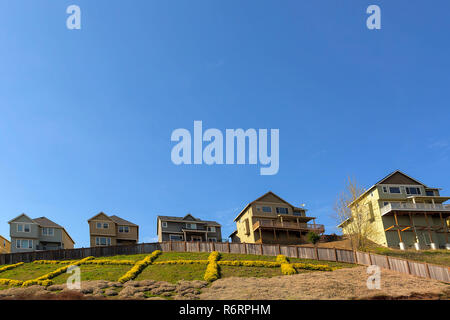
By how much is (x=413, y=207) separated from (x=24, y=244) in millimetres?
61989

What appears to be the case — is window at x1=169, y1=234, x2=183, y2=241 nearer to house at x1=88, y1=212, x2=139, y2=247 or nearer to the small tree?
house at x1=88, y1=212, x2=139, y2=247

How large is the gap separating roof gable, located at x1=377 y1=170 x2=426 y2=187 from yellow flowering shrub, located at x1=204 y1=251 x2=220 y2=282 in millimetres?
33689

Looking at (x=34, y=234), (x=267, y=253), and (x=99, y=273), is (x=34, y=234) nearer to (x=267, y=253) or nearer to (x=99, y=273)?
(x=99, y=273)

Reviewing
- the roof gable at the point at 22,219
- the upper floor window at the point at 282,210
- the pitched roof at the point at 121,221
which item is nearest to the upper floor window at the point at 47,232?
the roof gable at the point at 22,219

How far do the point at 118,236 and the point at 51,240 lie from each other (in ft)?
37.6

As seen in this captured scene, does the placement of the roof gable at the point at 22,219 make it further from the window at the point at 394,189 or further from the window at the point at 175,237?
the window at the point at 394,189

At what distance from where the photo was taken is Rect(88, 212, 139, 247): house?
71.8m

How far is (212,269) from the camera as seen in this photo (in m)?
35.3

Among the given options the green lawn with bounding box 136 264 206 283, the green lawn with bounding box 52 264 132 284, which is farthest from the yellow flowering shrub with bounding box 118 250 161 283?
the green lawn with bounding box 52 264 132 284

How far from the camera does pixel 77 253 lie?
48.4 meters
